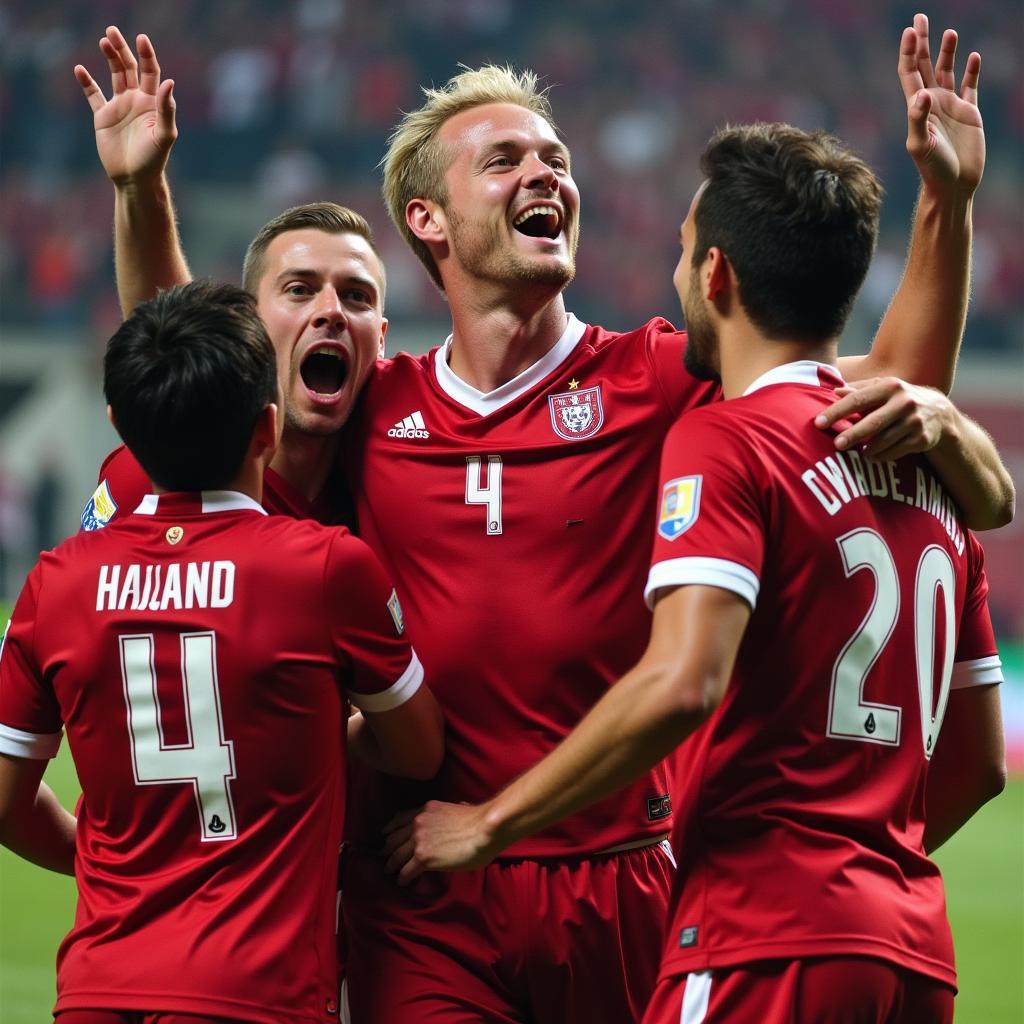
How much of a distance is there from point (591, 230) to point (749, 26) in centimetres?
452

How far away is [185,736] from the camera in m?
2.47

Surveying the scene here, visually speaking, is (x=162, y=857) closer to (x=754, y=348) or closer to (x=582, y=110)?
(x=754, y=348)

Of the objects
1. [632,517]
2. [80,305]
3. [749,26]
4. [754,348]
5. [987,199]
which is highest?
[749,26]

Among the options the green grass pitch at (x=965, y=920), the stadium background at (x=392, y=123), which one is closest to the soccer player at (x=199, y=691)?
the green grass pitch at (x=965, y=920)

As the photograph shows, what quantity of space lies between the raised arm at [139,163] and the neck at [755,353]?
56.5 inches

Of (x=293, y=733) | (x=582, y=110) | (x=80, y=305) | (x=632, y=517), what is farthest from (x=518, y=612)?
(x=582, y=110)

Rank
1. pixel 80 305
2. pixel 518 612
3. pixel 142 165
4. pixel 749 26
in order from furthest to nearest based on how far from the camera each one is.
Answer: pixel 749 26 → pixel 80 305 → pixel 142 165 → pixel 518 612

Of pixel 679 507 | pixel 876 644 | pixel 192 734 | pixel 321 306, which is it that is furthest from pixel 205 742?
pixel 321 306

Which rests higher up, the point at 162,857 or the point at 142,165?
the point at 142,165

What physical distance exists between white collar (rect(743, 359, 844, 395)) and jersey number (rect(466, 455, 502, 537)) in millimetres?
774

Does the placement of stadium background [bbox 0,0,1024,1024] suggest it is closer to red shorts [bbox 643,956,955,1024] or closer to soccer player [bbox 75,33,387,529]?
soccer player [bbox 75,33,387,529]

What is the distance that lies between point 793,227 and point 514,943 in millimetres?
1490

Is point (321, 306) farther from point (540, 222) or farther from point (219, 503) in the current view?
point (219, 503)

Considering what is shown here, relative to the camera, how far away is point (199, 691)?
246cm
